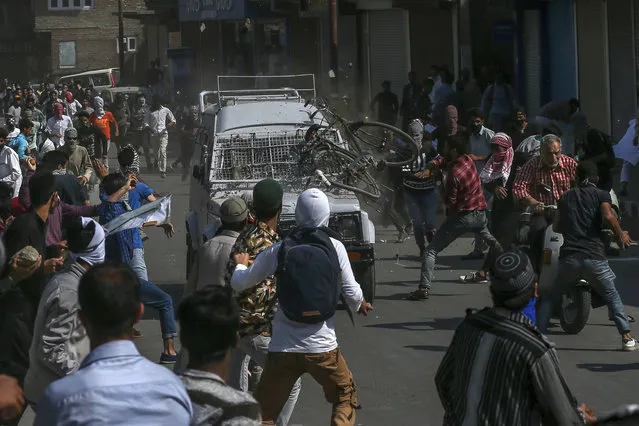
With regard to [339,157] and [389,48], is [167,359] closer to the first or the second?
[339,157]

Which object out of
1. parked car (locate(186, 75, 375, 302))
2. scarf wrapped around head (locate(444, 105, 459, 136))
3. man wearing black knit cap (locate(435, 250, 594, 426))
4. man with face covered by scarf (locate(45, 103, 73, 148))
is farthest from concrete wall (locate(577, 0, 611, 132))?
man wearing black knit cap (locate(435, 250, 594, 426))

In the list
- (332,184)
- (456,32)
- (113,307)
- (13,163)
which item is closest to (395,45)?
(456,32)

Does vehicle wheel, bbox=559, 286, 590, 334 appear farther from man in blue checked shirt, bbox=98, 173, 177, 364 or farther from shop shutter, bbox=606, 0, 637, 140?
shop shutter, bbox=606, 0, 637, 140

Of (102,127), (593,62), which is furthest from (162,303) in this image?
(102,127)

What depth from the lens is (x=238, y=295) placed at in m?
7.35

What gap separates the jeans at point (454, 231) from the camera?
41.9ft

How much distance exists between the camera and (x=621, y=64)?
22844 mm

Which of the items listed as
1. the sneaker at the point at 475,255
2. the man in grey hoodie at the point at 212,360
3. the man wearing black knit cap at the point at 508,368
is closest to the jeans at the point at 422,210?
the sneaker at the point at 475,255

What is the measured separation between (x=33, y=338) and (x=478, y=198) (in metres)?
7.12

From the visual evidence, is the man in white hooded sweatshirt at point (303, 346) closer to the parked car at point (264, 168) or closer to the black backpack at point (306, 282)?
the black backpack at point (306, 282)

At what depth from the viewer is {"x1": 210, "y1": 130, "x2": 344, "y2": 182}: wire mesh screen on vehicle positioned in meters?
12.8

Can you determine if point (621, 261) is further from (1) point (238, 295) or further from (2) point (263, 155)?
(1) point (238, 295)

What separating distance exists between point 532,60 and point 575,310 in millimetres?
17008

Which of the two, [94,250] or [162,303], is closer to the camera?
[94,250]
